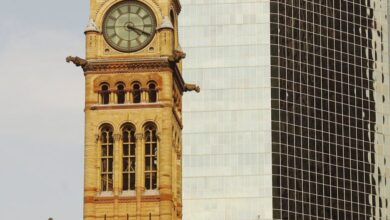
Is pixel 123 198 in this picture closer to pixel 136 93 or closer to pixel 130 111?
pixel 130 111

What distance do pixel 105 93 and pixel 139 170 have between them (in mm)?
8073

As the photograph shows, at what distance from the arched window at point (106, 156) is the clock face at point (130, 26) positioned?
7491 mm

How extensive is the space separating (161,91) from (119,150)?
255 inches

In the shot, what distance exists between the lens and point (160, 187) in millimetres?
150500

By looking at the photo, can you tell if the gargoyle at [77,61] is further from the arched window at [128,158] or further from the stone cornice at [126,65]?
the arched window at [128,158]

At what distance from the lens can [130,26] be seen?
15312 centimetres

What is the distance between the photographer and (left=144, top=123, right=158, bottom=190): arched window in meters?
151

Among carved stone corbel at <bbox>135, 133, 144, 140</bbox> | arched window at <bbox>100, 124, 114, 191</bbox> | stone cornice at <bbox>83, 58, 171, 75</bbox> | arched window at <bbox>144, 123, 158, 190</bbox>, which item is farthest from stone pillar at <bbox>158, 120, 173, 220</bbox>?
arched window at <bbox>100, 124, 114, 191</bbox>

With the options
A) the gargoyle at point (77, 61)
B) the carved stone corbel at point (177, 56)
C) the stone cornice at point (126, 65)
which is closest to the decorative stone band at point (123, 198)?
the stone cornice at point (126, 65)

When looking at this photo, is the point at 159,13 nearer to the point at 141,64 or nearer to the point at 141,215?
the point at 141,64

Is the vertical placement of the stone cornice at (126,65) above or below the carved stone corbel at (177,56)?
below

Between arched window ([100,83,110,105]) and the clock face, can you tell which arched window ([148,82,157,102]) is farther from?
arched window ([100,83,110,105])

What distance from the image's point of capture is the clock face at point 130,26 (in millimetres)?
153625

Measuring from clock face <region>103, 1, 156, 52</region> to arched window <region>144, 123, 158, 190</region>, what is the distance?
755cm
